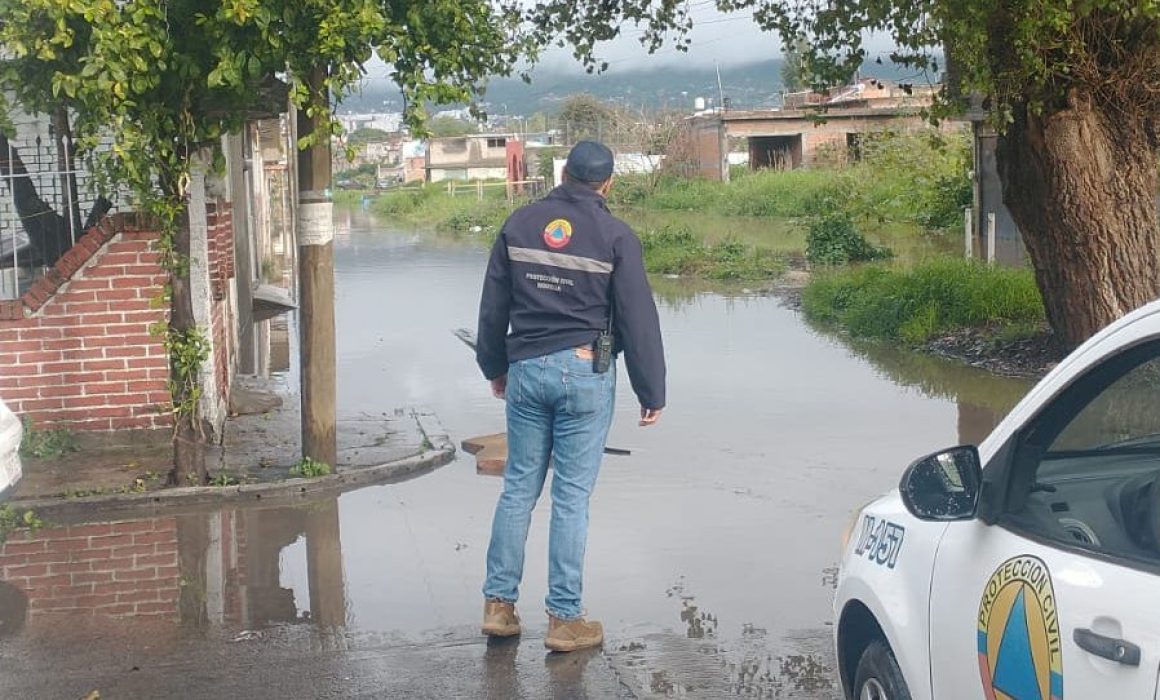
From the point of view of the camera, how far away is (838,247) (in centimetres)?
2623

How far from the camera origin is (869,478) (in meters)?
9.36

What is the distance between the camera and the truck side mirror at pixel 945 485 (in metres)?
3.56

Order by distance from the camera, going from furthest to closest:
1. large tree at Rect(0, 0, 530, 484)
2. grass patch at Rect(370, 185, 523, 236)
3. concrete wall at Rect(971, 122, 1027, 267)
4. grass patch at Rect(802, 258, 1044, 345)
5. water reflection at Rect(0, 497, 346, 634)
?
grass patch at Rect(370, 185, 523, 236), concrete wall at Rect(971, 122, 1027, 267), grass patch at Rect(802, 258, 1044, 345), large tree at Rect(0, 0, 530, 484), water reflection at Rect(0, 497, 346, 634)

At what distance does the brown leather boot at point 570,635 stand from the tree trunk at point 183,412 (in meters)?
3.43

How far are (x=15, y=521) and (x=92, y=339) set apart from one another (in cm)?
204

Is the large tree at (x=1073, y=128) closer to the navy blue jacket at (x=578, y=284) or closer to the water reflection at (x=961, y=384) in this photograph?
the water reflection at (x=961, y=384)

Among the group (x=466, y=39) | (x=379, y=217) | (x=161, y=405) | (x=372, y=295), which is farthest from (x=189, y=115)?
(x=379, y=217)

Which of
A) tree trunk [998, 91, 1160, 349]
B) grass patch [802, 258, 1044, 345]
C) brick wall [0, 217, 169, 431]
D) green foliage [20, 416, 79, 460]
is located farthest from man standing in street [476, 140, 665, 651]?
grass patch [802, 258, 1044, 345]

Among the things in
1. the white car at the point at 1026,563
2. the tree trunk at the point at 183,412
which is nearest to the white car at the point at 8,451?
the tree trunk at the point at 183,412

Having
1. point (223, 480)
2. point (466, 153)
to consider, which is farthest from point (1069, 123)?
point (466, 153)

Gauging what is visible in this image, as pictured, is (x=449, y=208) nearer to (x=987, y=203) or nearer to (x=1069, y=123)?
(x=987, y=203)

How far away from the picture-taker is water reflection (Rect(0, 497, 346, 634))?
6812 mm

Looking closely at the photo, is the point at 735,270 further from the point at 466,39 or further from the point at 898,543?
the point at 898,543

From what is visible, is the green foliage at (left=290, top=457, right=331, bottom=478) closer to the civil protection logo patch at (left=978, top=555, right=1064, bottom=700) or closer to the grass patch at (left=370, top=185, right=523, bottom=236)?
the civil protection logo patch at (left=978, top=555, right=1064, bottom=700)
